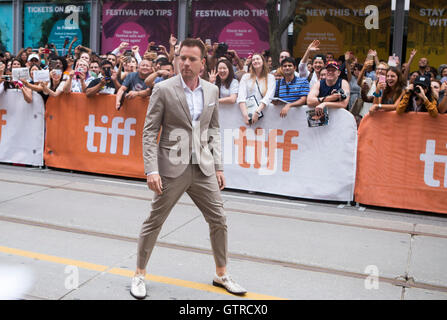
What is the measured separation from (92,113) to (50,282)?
5.27 meters

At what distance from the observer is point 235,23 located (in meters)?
18.5

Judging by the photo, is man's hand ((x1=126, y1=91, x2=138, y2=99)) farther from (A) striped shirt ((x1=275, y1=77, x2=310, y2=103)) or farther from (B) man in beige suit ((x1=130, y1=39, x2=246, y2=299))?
(B) man in beige suit ((x1=130, y1=39, x2=246, y2=299))

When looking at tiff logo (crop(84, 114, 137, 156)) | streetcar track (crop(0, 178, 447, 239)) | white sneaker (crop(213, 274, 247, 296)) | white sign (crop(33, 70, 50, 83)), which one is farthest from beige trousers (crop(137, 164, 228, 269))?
white sign (crop(33, 70, 50, 83))

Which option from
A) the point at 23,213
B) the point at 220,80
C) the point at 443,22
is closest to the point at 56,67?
the point at 220,80

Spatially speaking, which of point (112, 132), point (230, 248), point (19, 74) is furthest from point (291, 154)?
point (19, 74)

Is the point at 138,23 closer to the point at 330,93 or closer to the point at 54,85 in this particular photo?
the point at 54,85

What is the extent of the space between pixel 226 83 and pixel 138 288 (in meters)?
5.00

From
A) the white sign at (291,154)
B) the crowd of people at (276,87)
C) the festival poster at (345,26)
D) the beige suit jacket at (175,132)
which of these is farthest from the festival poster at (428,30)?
the beige suit jacket at (175,132)

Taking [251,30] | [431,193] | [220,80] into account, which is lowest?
[431,193]

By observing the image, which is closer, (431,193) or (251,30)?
(431,193)

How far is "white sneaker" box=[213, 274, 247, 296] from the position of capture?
4.41 meters

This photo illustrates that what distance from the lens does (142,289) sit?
432 cm

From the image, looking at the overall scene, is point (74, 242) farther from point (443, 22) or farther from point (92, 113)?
point (443, 22)

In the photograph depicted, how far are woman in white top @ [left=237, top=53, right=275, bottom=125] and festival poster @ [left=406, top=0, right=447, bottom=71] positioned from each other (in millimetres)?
9026
